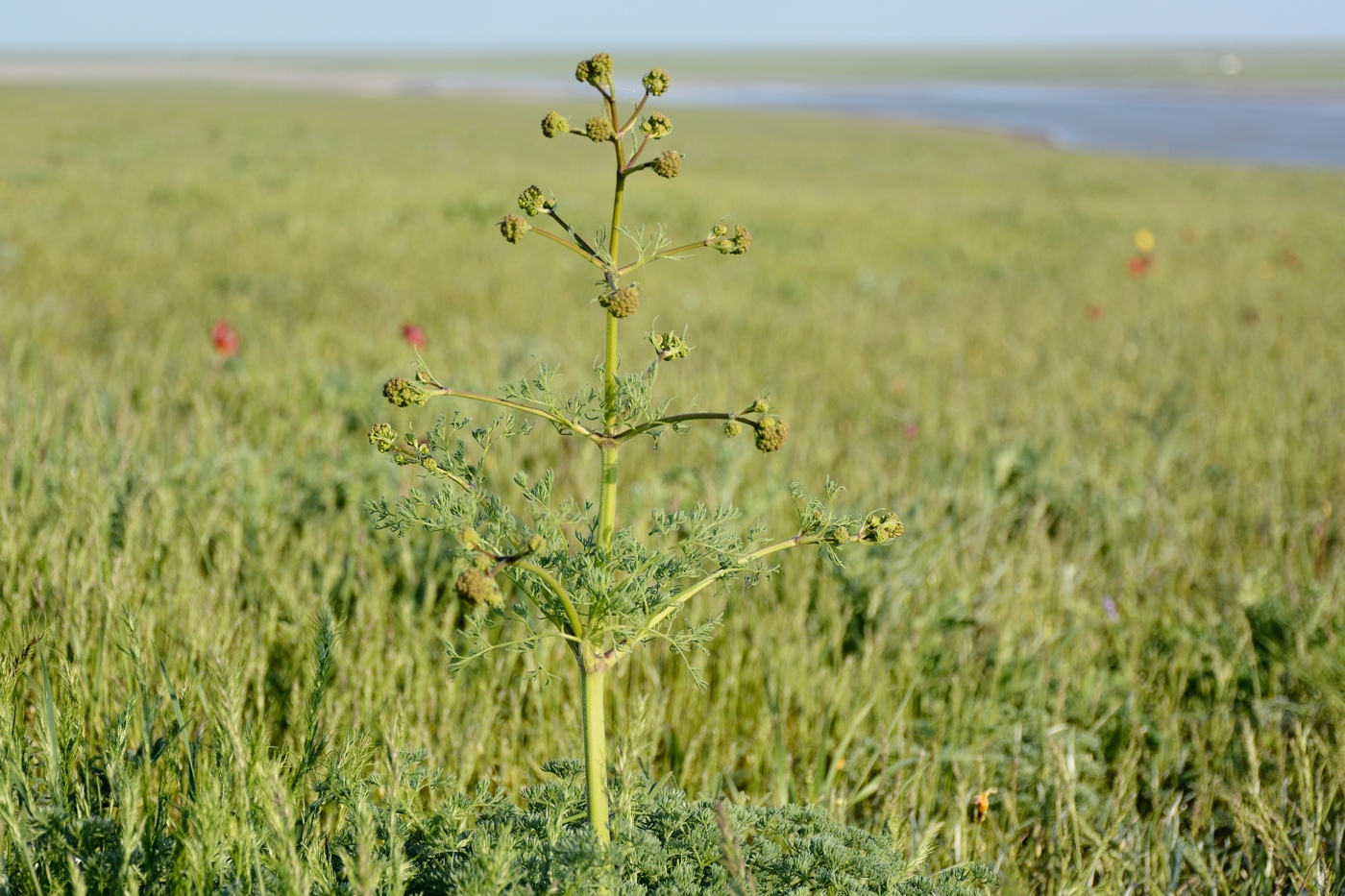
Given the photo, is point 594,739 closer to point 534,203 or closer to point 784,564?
point 534,203

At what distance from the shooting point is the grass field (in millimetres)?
1667

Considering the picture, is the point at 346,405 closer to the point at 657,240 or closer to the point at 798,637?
the point at 798,637

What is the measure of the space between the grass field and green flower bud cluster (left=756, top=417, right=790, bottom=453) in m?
0.23

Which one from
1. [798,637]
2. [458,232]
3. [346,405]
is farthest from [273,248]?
[798,637]

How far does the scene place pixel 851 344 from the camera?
5512 millimetres

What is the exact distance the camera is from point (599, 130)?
38.0 inches

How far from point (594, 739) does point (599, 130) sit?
2.13ft

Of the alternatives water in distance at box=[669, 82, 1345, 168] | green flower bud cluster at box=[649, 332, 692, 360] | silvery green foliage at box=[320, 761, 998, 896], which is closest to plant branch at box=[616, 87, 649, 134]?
green flower bud cluster at box=[649, 332, 692, 360]

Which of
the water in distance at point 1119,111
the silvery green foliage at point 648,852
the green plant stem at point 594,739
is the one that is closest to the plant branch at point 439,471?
the green plant stem at point 594,739

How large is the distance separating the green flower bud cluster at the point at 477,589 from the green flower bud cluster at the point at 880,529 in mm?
404

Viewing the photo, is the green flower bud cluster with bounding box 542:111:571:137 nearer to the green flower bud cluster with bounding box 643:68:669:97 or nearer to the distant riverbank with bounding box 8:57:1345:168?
the green flower bud cluster with bounding box 643:68:669:97

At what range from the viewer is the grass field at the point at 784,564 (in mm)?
1667

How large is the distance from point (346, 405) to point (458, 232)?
549 centimetres


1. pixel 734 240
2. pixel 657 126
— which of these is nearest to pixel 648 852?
pixel 734 240
